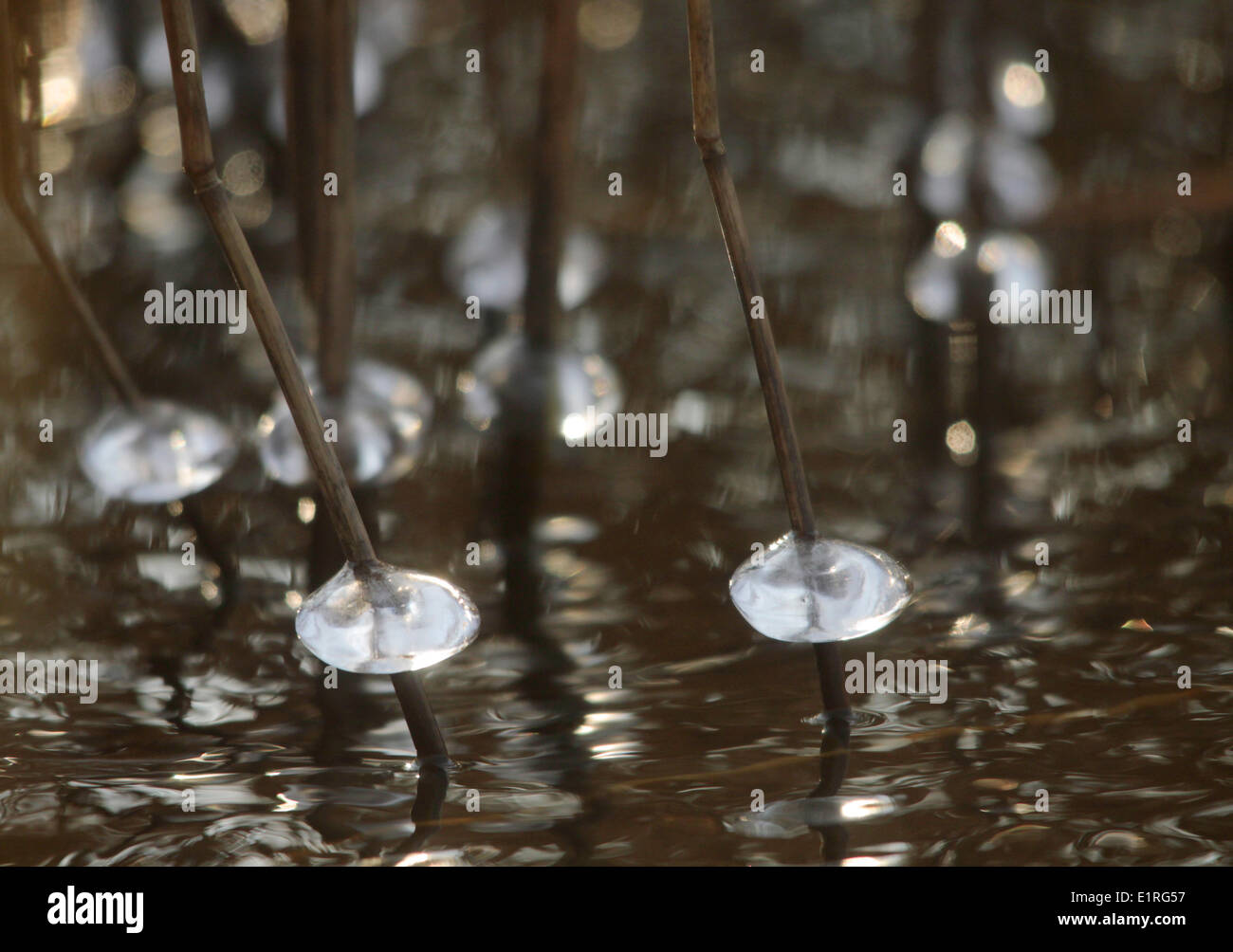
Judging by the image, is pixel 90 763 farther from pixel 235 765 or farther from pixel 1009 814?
pixel 1009 814

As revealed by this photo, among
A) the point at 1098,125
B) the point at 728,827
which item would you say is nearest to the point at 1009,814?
the point at 728,827

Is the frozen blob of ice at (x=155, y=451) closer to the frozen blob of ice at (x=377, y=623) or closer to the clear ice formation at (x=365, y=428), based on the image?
the clear ice formation at (x=365, y=428)

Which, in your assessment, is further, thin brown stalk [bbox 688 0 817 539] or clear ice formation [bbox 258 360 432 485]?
clear ice formation [bbox 258 360 432 485]

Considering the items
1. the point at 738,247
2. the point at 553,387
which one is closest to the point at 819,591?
the point at 738,247

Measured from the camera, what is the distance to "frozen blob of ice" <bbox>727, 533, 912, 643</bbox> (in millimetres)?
248

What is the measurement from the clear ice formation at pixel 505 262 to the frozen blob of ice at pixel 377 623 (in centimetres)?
19

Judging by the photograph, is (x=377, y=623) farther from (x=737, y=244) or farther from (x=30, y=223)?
(x=30, y=223)

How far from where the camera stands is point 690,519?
38cm

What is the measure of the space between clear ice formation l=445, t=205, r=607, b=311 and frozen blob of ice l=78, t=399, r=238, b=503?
0.09 m

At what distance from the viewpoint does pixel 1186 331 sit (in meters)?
0.42

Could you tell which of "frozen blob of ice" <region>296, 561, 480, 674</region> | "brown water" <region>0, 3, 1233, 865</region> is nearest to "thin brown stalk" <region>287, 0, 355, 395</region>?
"brown water" <region>0, 3, 1233, 865</region>

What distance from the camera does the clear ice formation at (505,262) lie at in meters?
0.40

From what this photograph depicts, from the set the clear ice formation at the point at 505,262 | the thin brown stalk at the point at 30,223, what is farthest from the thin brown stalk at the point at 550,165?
the thin brown stalk at the point at 30,223

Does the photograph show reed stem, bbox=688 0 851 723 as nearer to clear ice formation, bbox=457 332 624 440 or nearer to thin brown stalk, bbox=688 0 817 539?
thin brown stalk, bbox=688 0 817 539
